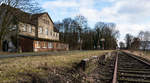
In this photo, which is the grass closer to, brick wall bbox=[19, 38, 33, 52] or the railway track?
the railway track

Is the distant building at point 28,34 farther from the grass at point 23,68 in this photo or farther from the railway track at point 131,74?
the railway track at point 131,74

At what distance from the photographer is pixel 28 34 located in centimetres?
3253

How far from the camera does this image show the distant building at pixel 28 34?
23.0 metres

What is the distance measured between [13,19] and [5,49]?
8.60 m

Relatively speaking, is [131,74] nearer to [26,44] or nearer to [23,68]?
[23,68]

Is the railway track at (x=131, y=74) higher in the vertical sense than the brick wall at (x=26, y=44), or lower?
lower

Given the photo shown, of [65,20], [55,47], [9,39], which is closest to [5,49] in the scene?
[9,39]

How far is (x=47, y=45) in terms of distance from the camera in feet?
112

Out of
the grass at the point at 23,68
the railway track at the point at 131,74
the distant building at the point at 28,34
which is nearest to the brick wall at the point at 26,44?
the distant building at the point at 28,34

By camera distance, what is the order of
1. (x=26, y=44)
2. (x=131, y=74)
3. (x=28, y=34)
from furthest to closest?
1. (x=28, y=34)
2. (x=26, y=44)
3. (x=131, y=74)

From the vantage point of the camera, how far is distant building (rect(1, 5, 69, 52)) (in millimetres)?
23047

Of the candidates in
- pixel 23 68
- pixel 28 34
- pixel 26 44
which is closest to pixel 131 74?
pixel 23 68

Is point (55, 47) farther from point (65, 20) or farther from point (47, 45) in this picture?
point (65, 20)

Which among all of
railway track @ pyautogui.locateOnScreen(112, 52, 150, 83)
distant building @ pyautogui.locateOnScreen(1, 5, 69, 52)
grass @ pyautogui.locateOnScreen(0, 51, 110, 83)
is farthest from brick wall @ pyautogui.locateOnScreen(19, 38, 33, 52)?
railway track @ pyautogui.locateOnScreen(112, 52, 150, 83)
